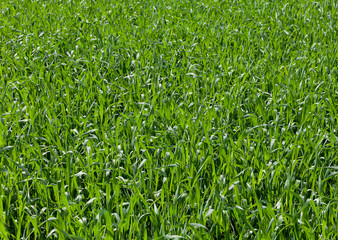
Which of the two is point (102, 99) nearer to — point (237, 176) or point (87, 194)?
point (87, 194)

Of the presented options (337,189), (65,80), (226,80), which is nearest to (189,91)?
(226,80)

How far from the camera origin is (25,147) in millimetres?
3012

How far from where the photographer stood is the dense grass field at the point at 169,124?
238cm

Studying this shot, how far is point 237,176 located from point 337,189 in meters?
0.53

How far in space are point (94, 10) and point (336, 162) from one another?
13.1ft

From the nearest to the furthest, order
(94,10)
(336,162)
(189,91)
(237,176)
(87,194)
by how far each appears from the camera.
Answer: (237,176), (87,194), (336,162), (189,91), (94,10)

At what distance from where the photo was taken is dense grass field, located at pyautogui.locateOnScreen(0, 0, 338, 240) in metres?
2.38

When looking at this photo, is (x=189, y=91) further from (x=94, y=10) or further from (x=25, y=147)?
(x=94, y=10)

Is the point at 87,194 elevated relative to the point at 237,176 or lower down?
lower down

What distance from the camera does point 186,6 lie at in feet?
20.3

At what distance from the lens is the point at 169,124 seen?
130 inches

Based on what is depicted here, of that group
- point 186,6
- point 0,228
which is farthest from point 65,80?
point 186,6

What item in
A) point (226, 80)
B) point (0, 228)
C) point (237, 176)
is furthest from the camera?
point (226, 80)

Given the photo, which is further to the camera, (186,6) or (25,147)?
(186,6)
